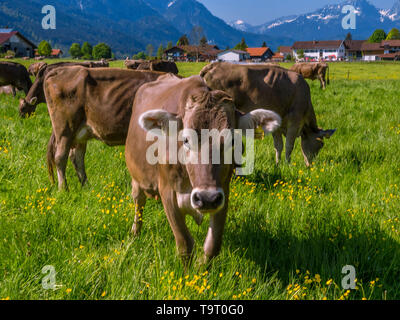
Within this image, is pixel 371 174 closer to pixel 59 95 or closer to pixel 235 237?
pixel 235 237

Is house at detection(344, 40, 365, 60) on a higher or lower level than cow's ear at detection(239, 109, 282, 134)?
higher

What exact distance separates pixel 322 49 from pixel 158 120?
550ft

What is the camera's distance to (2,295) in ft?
9.30

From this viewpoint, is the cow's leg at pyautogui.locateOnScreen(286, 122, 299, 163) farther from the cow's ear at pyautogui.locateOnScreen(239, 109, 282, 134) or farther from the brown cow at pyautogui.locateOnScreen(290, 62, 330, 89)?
the brown cow at pyautogui.locateOnScreen(290, 62, 330, 89)

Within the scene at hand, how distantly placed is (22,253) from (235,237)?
2.14 meters

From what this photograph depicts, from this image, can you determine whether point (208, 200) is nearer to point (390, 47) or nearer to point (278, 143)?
point (278, 143)

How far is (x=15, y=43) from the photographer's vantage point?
112062mm

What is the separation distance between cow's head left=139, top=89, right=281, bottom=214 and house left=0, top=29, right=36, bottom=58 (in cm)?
11991

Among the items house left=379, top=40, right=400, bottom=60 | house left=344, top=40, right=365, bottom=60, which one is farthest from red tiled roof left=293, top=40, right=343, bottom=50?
house left=379, top=40, right=400, bottom=60

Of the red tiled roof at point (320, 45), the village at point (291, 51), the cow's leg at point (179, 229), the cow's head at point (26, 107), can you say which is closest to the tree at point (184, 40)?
the village at point (291, 51)

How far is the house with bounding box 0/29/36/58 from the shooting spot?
355 ft

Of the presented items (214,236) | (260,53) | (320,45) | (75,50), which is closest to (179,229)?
(214,236)

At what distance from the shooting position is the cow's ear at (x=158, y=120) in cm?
321
